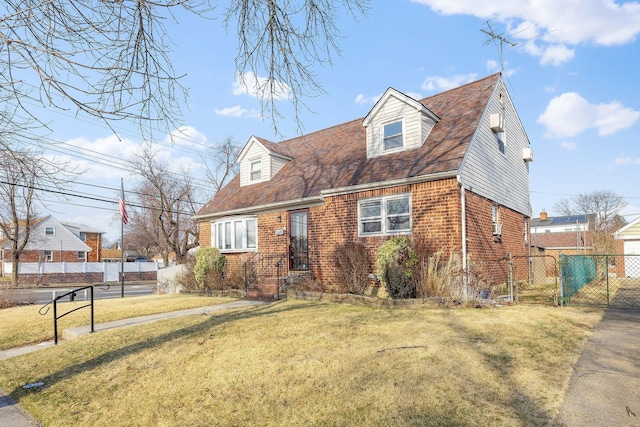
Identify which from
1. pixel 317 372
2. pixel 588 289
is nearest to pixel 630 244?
pixel 588 289

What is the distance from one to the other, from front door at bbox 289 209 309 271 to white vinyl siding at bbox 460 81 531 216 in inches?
239

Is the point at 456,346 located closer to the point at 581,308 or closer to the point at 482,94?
the point at 581,308

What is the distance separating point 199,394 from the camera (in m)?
4.67

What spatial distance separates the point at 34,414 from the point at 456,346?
533 centimetres

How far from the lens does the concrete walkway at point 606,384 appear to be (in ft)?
11.6

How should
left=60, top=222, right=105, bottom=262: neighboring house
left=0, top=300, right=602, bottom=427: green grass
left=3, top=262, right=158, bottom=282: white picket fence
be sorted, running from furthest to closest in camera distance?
1. left=60, top=222, right=105, bottom=262: neighboring house
2. left=3, top=262, right=158, bottom=282: white picket fence
3. left=0, top=300, right=602, bottom=427: green grass

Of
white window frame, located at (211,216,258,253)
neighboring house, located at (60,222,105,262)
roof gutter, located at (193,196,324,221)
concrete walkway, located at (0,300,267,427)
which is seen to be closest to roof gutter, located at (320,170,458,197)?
roof gutter, located at (193,196,324,221)

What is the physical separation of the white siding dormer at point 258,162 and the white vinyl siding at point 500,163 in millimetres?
9045

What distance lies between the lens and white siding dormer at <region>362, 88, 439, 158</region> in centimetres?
1288

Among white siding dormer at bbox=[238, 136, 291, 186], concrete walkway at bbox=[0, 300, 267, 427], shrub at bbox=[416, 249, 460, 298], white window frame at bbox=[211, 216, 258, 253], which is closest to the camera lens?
concrete walkway at bbox=[0, 300, 267, 427]

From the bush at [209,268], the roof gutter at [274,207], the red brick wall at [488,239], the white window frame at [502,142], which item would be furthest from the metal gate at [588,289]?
the bush at [209,268]

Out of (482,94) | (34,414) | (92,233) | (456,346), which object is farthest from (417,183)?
(92,233)

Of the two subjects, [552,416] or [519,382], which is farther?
[519,382]

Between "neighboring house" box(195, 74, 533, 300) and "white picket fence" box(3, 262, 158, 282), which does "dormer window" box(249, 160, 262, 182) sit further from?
"white picket fence" box(3, 262, 158, 282)
